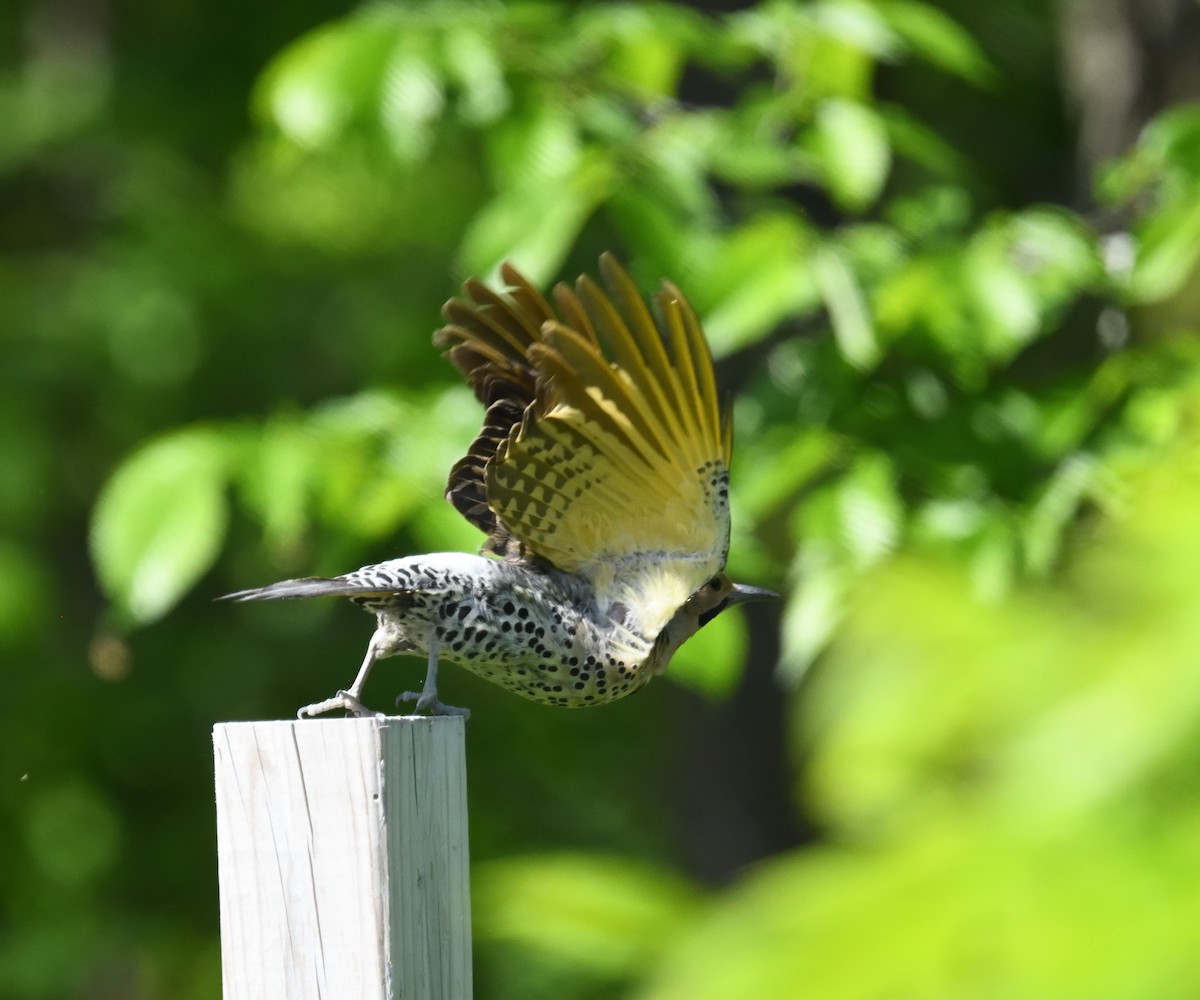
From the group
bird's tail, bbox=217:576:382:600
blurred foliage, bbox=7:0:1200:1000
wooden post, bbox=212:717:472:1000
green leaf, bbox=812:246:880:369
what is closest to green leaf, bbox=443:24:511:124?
Result: blurred foliage, bbox=7:0:1200:1000

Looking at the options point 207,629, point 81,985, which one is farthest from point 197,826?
point 81,985

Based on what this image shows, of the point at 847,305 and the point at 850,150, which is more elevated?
the point at 850,150

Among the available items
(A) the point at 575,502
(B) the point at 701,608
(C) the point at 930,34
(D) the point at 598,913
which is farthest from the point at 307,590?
(C) the point at 930,34

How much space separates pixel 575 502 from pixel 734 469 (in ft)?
3.72

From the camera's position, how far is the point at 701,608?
3156 millimetres

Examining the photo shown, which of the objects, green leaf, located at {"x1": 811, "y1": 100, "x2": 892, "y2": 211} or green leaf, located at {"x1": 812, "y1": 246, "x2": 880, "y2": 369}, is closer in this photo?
green leaf, located at {"x1": 812, "y1": 246, "x2": 880, "y2": 369}

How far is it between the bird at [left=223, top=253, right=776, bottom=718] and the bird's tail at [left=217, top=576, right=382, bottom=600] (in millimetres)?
18

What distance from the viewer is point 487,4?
164 inches

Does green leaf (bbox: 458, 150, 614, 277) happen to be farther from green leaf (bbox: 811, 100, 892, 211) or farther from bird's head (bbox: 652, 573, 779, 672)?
bird's head (bbox: 652, 573, 779, 672)

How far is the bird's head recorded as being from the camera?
119 inches

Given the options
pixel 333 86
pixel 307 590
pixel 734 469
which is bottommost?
pixel 307 590

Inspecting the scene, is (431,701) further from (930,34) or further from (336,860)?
(930,34)

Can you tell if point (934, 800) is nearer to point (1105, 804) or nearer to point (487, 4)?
point (1105, 804)

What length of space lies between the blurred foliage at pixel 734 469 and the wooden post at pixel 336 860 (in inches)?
4.3
